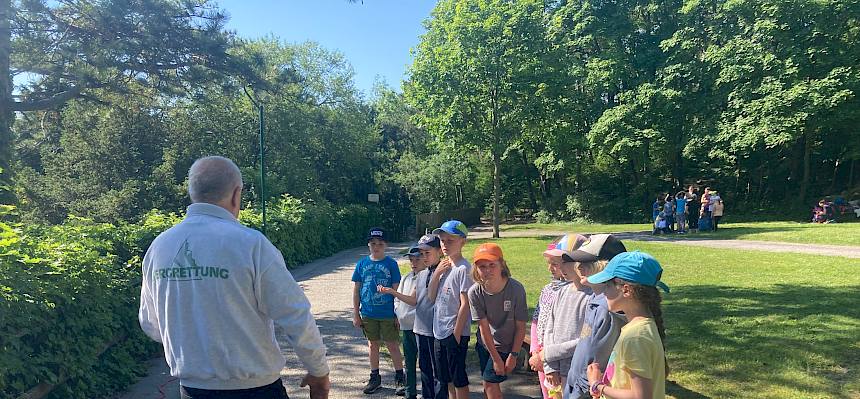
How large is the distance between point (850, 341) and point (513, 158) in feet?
119

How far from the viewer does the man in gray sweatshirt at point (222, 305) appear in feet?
7.24

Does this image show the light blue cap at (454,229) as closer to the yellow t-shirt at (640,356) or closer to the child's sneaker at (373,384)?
the child's sneaker at (373,384)

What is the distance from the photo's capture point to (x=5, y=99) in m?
10.2

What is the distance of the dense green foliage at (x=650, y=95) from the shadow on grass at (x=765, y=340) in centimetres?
1513

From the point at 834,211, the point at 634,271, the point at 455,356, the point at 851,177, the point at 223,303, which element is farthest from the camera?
the point at 851,177

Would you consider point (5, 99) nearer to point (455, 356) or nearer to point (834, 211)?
point (455, 356)

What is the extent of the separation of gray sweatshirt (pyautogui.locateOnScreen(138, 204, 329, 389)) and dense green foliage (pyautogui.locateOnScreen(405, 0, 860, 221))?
20291 millimetres

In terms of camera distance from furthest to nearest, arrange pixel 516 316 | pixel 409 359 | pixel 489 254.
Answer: pixel 409 359 → pixel 516 316 → pixel 489 254

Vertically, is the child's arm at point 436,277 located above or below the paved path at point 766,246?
above

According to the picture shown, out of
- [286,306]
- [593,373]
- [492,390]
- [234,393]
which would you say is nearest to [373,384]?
[492,390]

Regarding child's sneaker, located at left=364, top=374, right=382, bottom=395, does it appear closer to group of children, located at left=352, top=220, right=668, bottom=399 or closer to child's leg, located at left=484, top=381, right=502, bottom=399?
group of children, located at left=352, top=220, right=668, bottom=399

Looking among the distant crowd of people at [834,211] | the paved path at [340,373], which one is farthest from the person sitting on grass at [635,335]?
the distant crowd of people at [834,211]

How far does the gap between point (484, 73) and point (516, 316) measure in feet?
62.8

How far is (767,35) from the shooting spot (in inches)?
1062
